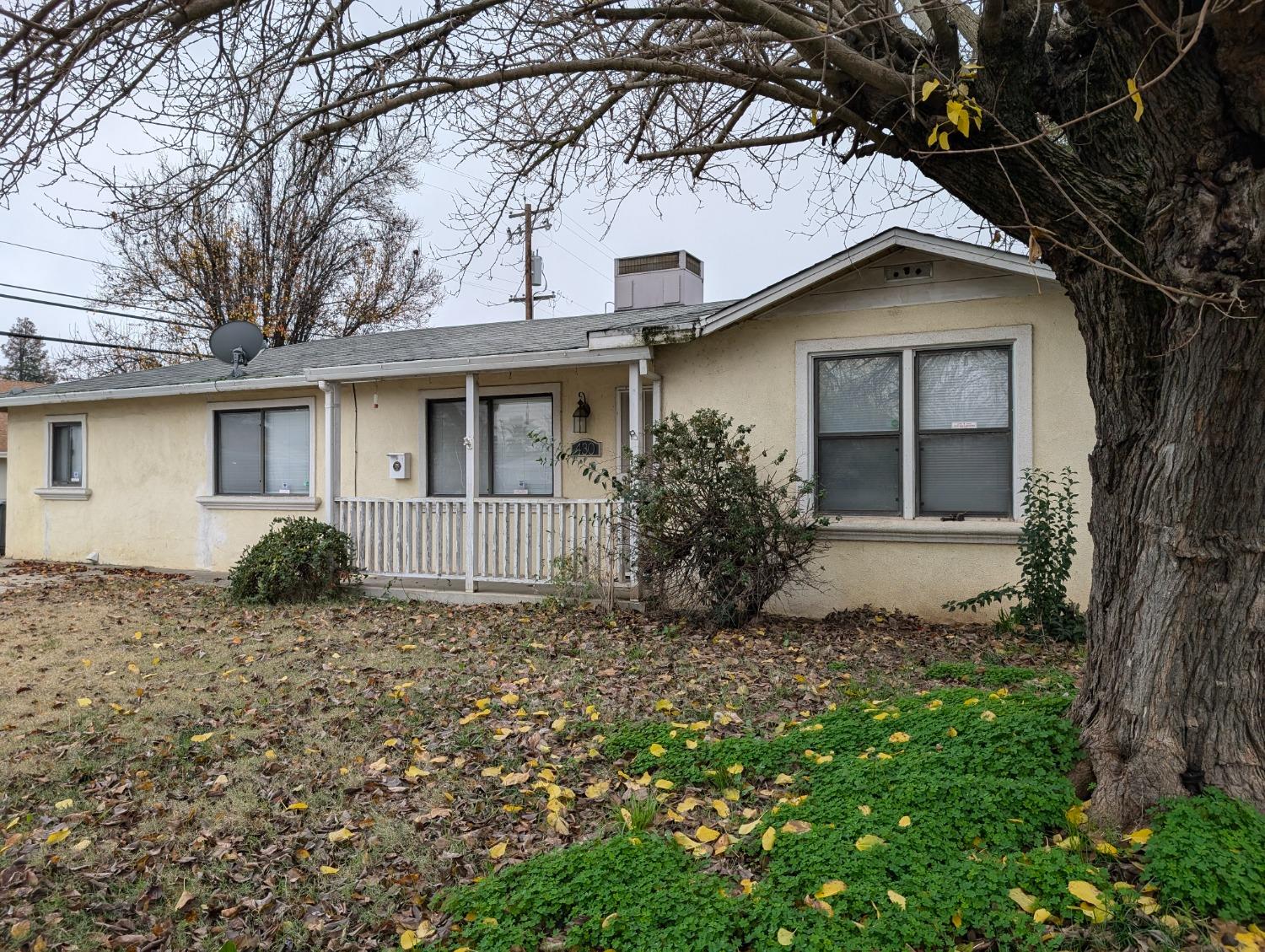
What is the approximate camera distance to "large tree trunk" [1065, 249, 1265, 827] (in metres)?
3.25

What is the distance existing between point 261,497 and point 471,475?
436 centimetres

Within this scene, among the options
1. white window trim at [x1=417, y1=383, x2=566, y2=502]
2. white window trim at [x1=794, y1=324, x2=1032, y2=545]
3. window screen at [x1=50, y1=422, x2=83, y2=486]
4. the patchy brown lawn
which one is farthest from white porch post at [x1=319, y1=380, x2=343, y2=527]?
window screen at [x1=50, y1=422, x2=83, y2=486]

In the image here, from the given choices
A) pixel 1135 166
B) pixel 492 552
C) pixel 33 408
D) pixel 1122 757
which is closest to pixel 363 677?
pixel 492 552

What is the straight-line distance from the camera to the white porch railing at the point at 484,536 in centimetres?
896

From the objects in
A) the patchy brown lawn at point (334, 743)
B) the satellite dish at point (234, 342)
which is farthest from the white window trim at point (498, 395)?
the satellite dish at point (234, 342)

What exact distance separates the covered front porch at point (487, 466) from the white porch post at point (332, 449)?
0.07 ft

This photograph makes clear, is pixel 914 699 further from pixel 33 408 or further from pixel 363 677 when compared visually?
pixel 33 408

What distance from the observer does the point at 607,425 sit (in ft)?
32.9

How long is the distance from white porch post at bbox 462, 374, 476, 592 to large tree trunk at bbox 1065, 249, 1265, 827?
691 centimetres

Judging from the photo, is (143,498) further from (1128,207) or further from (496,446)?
(1128,207)

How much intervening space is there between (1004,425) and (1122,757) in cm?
471

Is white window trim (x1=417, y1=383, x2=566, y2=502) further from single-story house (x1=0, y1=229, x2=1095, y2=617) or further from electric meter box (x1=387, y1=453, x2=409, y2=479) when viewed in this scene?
electric meter box (x1=387, y1=453, x2=409, y2=479)

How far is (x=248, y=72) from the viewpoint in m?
5.07

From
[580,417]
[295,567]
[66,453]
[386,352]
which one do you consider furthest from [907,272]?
[66,453]
